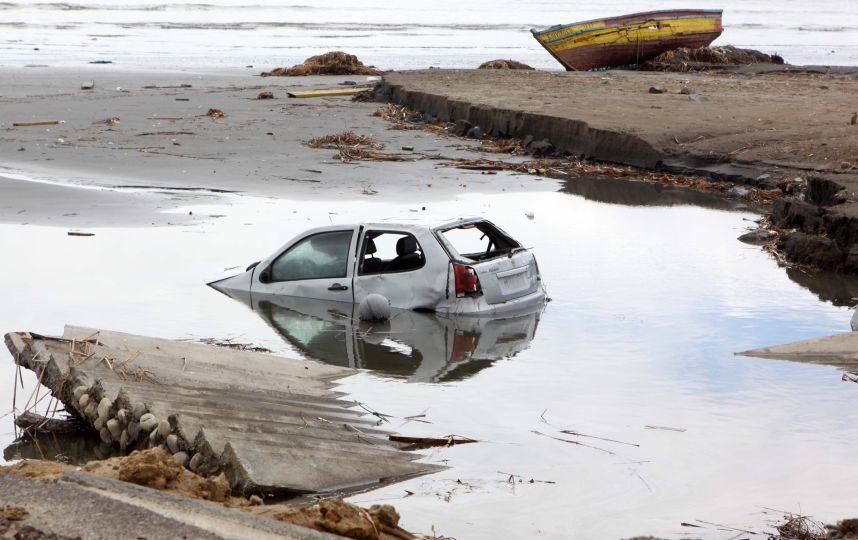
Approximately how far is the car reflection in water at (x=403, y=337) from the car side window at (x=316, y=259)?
1.10 feet

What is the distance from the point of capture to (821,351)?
12.4 metres

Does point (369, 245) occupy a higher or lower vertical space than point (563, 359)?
higher

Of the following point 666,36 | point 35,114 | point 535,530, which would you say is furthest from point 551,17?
point 535,530

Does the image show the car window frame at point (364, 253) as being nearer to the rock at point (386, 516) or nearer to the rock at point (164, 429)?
the rock at point (164, 429)

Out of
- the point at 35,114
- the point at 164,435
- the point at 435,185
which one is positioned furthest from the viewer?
the point at 35,114

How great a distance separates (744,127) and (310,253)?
15082mm

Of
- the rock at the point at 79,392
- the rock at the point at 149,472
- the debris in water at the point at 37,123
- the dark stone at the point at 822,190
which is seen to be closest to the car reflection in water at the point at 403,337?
the rock at the point at 79,392

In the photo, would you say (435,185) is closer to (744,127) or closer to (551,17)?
(744,127)

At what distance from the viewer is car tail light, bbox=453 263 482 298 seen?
1334cm

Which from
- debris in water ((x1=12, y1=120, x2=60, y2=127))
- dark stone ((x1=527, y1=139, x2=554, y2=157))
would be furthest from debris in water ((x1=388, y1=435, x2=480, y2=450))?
debris in water ((x1=12, y1=120, x2=60, y2=127))

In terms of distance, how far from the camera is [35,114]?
3306 centimetres

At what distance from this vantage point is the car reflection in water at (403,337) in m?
12.3

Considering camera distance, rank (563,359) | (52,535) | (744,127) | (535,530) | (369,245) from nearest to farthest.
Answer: (52,535) → (535,530) → (563,359) → (369,245) → (744,127)

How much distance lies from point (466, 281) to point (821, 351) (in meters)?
3.95
